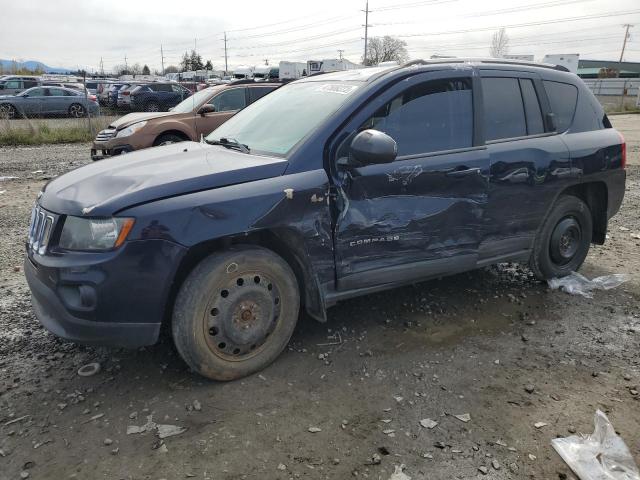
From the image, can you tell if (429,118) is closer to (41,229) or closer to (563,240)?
(563,240)

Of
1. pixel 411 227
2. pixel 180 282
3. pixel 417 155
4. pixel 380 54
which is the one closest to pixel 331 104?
pixel 417 155

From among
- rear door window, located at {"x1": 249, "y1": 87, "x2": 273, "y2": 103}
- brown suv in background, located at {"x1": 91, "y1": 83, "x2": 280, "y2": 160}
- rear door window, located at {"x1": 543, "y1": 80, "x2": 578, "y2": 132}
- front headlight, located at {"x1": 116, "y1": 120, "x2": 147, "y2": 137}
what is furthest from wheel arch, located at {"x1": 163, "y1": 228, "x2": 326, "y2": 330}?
rear door window, located at {"x1": 249, "y1": 87, "x2": 273, "y2": 103}

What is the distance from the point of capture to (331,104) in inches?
133

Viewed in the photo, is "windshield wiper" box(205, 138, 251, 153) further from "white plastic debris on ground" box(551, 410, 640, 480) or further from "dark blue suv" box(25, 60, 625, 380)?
"white plastic debris on ground" box(551, 410, 640, 480)

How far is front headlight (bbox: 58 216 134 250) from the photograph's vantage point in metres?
2.62

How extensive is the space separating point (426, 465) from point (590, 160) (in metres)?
3.24

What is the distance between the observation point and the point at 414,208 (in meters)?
3.41

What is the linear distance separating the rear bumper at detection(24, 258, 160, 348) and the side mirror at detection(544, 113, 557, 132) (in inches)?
137

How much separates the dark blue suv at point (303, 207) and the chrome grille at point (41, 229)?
19mm

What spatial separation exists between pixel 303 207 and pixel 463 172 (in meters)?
1.30

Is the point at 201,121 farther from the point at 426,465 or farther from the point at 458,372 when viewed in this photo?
the point at 426,465

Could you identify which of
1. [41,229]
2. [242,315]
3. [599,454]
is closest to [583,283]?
[599,454]

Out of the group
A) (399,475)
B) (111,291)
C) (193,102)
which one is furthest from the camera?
(193,102)

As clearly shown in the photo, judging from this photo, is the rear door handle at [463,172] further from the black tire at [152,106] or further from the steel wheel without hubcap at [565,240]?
the black tire at [152,106]
